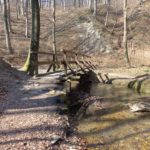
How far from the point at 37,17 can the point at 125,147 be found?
11639 mm

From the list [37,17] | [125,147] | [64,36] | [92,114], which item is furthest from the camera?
[64,36]

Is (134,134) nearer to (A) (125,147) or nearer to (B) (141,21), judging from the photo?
(A) (125,147)

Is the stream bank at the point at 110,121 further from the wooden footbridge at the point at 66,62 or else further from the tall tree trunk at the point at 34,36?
the tall tree trunk at the point at 34,36

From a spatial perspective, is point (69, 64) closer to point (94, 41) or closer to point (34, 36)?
point (34, 36)

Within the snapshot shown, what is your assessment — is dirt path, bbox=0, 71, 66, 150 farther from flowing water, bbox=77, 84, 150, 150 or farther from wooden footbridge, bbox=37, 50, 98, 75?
wooden footbridge, bbox=37, 50, 98, 75

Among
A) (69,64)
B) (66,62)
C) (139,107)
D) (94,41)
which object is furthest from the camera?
(94,41)

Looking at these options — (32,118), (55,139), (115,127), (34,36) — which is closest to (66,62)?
(34,36)

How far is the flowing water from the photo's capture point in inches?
336

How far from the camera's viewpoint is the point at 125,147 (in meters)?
8.34

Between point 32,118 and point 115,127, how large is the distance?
2.77 meters

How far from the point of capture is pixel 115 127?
9945 mm

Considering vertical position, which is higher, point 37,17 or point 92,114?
point 37,17

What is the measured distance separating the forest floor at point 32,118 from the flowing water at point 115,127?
2.06 ft

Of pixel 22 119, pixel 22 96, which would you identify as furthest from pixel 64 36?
pixel 22 119
